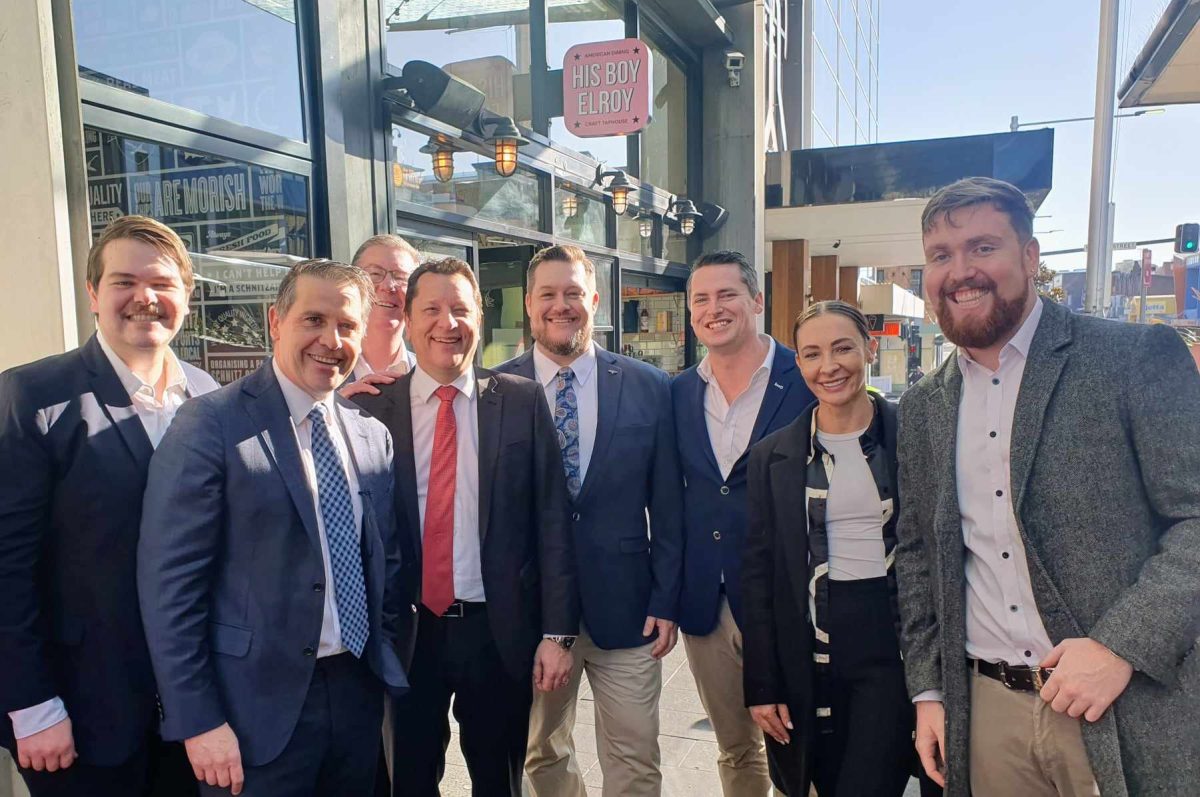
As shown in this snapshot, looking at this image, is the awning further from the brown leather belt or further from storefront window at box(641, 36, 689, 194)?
the brown leather belt

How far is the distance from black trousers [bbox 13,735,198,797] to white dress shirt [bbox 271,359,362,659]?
0.59 meters

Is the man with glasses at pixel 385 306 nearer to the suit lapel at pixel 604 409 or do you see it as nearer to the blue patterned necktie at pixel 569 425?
the blue patterned necktie at pixel 569 425

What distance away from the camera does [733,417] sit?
2.96 m

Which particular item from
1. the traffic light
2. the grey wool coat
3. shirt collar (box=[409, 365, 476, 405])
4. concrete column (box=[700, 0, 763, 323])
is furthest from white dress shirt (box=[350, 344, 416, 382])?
the traffic light

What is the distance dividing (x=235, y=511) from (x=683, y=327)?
9588mm

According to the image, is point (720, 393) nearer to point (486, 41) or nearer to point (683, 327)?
A: point (486, 41)

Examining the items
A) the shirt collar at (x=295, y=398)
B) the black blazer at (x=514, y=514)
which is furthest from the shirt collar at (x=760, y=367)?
the shirt collar at (x=295, y=398)

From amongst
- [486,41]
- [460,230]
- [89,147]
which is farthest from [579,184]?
[89,147]

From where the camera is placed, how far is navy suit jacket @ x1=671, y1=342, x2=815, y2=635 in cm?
284

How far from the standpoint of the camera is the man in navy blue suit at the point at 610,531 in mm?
2850

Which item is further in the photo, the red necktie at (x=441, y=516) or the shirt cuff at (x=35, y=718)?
the red necktie at (x=441, y=516)

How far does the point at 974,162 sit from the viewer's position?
8680 mm

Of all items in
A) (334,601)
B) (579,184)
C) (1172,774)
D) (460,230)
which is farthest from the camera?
(579,184)

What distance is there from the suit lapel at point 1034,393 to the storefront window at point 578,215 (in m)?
6.02
